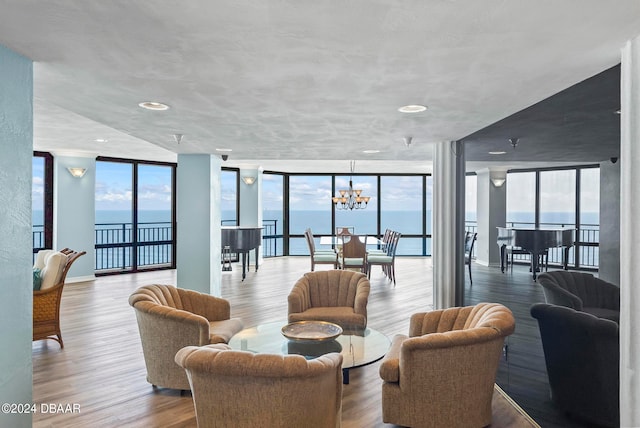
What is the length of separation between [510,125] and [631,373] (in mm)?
2694

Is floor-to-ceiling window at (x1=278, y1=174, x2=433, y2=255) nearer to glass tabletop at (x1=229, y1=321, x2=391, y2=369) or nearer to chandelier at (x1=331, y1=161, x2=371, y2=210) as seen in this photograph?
chandelier at (x1=331, y1=161, x2=371, y2=210)

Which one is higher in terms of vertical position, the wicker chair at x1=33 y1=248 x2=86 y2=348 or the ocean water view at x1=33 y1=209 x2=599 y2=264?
the ocean water view at x1=33 y1=209 x2=599 y2=264

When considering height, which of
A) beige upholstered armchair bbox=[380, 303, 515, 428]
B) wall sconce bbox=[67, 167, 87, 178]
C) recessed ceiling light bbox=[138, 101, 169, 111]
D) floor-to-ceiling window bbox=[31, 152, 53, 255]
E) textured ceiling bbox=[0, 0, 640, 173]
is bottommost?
beige upholstered armchair bbox=[380, 303, 515, 428]

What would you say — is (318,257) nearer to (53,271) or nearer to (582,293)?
(53,271)


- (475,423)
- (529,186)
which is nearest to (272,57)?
(475,423)

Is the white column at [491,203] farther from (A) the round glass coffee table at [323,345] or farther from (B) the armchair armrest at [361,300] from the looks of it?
(A) the round glass coffee table at [323,345]

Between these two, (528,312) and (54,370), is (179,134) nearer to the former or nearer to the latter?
(54,370)

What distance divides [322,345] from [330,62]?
203cm

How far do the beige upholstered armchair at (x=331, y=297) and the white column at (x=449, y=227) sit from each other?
1.29m

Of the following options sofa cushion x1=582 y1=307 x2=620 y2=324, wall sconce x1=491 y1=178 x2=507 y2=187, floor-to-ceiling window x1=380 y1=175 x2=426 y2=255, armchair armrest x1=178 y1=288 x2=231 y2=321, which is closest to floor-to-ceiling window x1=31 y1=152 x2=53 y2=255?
armchair armrest x1=178 y1=288 x2=231 y2=321

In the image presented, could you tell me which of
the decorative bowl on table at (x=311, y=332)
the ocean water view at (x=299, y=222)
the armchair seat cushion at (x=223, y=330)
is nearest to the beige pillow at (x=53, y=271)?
the armchair seat cushion at (x=223, y=330)

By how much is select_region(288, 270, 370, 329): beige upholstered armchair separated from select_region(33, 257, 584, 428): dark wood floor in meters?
0.56

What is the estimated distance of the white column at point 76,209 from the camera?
7855mm

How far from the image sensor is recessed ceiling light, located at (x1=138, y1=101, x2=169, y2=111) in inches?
129
